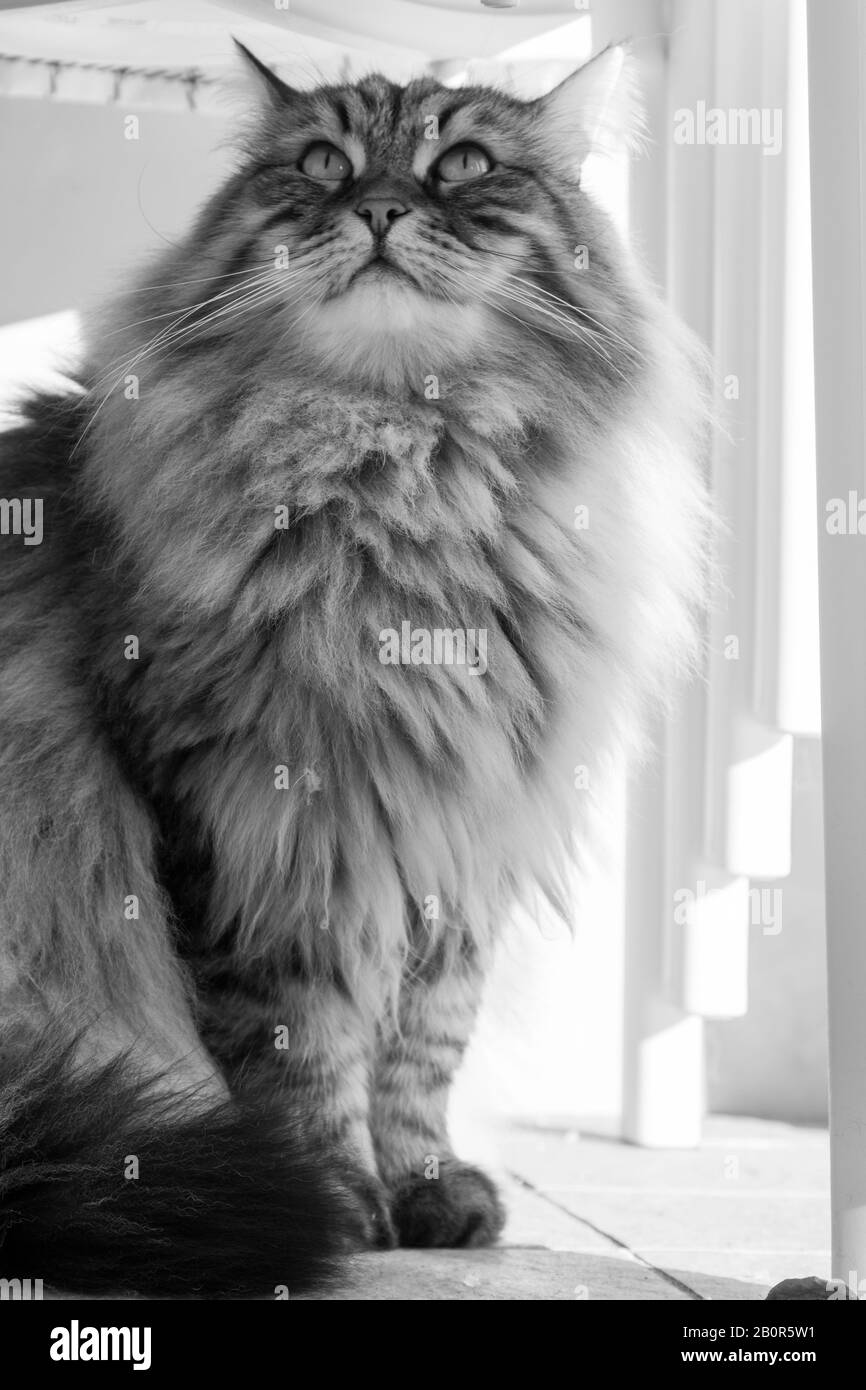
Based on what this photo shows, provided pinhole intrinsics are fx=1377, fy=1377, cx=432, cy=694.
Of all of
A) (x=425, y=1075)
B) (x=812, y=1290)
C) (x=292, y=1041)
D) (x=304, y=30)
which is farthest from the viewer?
(x=304, y=30)

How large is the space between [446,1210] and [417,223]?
111cm

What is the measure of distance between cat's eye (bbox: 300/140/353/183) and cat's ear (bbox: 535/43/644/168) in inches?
10.8

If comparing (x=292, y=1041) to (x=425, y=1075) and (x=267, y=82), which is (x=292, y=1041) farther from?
(x=267, y=82)

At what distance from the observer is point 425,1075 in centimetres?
171

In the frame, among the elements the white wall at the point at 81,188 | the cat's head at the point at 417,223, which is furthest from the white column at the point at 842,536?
the white wall at the point at 81,188

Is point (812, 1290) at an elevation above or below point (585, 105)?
Answer: below

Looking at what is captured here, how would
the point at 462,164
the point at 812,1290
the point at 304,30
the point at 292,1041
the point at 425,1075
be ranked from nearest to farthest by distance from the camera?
the point at 812,1290
the point at 292,1041
the point at 462,164
the point at 425,1075
the point at 304,30

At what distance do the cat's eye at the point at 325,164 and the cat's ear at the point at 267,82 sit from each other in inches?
5.1

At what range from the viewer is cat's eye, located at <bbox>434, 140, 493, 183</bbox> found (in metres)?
1.59

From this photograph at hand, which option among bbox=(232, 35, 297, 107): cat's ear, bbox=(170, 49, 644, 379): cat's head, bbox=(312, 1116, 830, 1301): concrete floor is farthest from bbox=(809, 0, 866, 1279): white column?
bbox=(232, 35, 297, 107): cat's ear

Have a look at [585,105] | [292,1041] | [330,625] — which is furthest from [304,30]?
[292,1041]

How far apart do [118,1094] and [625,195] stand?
6.34ft

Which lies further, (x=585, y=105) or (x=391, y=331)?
(x=585, y=105)
